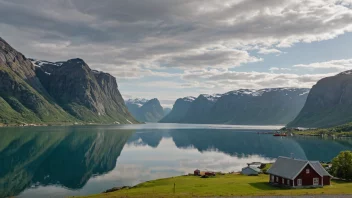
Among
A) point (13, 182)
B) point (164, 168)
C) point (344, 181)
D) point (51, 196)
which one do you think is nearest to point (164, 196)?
point (51, 196)

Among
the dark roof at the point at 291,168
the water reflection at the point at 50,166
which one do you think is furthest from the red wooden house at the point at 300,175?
the water reflection at the point at 50,166

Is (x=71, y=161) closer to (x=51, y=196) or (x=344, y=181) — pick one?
(x=51, y=196)

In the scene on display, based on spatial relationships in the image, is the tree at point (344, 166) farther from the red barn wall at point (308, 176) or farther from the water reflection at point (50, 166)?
the water reflection at point (50, 166)

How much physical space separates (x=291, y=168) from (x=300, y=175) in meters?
2.63

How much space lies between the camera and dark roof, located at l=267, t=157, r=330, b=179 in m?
64.4

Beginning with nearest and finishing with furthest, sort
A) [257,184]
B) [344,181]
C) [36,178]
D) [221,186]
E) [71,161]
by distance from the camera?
[221,186], [257,184], [344,181], [36,178], [71,161]

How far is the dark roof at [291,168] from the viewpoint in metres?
64.4

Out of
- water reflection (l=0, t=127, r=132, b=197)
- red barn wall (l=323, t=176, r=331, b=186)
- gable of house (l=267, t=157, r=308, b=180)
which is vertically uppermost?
gable of house (l=267, t=157, r=308, b=180)

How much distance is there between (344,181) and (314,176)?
11.8 m

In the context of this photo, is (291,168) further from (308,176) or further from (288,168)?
(308,176)

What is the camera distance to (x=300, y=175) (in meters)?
64.1

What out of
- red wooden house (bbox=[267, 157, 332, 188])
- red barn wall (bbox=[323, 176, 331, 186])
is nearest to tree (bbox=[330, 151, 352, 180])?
red barn wall (bbox=[323, 176, 331, 186])

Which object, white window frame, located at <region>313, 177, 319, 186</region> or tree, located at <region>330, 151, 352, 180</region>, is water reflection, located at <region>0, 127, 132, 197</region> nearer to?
white window frame, located at <region>313, 177, 319, 186</region>

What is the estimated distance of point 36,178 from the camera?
291 ft
